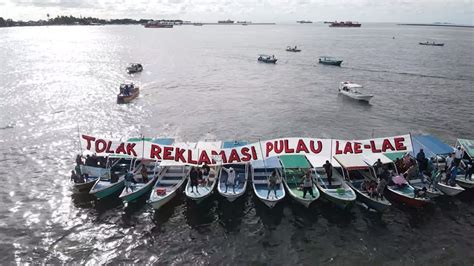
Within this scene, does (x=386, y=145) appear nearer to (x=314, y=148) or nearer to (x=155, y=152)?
(x=314, y=148)

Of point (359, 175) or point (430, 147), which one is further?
point (430, 147)

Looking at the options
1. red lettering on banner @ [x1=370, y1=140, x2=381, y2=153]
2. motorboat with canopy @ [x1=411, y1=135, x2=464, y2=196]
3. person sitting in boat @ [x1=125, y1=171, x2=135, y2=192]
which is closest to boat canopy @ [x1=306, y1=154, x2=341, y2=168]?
red lettering on banner @ [x1=370, y1=140, x2=381, y2=153]

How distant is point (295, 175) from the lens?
2931cm

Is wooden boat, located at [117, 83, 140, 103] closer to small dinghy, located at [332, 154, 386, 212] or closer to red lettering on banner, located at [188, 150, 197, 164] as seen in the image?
red lettering on banner, located at [188, 150, 197, 164]

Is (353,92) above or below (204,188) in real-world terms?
above

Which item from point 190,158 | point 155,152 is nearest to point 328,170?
point 190,158

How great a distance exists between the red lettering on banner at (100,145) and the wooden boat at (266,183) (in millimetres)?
11912

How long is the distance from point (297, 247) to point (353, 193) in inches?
253

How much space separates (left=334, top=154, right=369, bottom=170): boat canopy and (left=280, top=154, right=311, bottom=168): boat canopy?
2.52m

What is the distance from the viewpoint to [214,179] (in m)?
28.2

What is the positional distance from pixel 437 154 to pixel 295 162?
40.9 ft

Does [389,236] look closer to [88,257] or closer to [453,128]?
[88,257]

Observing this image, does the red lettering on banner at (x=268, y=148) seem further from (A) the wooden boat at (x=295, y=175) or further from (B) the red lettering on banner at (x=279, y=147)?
(A) the wooden boat at (x=295, y=175)

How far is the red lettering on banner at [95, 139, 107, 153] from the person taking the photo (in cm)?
2792
